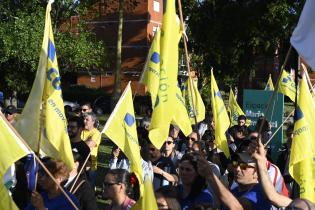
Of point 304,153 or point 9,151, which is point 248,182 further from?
point 9,151

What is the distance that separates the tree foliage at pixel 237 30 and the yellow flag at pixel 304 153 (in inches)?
777

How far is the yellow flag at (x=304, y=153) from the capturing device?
5590mm

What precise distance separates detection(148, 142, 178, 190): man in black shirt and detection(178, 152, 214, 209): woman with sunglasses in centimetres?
137

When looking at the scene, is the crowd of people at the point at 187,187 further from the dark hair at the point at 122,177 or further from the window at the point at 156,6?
the window at the point at 156,6

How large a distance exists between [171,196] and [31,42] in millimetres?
24691

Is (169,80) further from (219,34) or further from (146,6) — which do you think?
(146,6)

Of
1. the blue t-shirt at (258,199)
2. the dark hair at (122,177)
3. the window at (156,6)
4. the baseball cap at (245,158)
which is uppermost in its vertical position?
the window at (156,6)

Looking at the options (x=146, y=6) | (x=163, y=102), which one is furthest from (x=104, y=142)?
(x=146, y=6)

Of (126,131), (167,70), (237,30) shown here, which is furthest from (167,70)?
(237,30)

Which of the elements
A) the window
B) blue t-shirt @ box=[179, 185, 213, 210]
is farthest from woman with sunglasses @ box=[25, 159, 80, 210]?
the window

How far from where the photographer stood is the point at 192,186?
15.6 ft

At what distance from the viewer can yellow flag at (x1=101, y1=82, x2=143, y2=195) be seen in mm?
5762

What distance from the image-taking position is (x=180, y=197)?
4.71 metres

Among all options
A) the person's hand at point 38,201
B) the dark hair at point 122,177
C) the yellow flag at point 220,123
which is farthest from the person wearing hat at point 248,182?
the yellow flag at point 220,123
